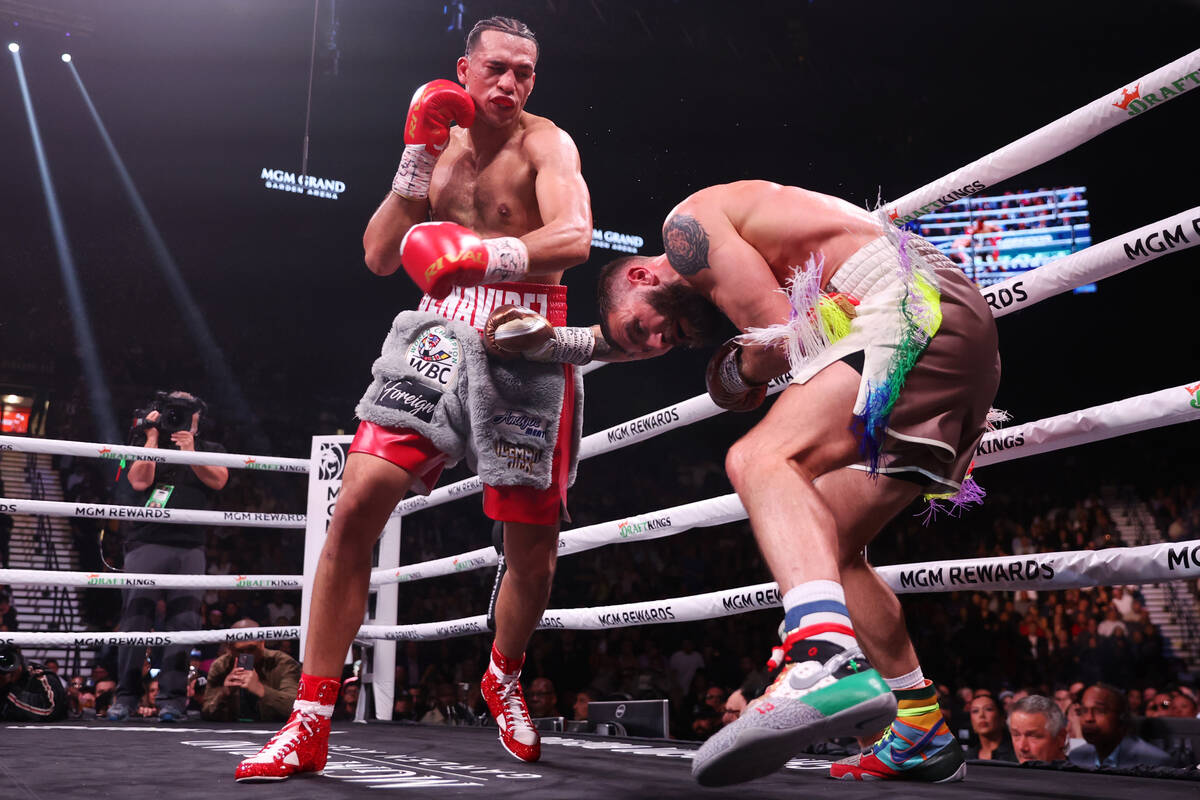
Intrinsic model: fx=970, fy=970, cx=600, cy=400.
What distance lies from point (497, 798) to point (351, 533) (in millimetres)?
590

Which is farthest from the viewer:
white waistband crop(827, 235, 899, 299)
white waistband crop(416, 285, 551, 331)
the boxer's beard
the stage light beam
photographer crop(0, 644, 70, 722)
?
the stage light beam

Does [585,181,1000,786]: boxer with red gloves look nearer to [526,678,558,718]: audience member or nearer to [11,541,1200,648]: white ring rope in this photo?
[11,541,1200,648]: white ring rope

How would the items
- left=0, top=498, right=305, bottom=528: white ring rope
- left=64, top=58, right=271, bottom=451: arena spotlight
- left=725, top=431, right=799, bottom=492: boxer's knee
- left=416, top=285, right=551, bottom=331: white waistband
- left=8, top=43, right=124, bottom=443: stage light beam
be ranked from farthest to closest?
left=64, top=58, right=271, bottom=451: arena spotlight
left=8, top=43, right=124, bottom=443: stage light beam
left=0, top=498, right=305, bottom=528: white ring rope
left=416, top=285, right=551, bottom=331: white waistband
left=725, top=431, right=799, bottom=492: boxer's knee

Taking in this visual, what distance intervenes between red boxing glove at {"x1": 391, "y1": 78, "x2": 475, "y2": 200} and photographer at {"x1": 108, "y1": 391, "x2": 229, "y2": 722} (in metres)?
1.79

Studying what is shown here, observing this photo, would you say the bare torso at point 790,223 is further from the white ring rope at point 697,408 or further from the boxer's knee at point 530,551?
the boxer's knee at point 530,551

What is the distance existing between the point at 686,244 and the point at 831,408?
0.33 metres

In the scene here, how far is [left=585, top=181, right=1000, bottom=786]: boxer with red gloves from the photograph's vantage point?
991 mm

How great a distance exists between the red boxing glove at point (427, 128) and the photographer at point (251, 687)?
71.3 inches

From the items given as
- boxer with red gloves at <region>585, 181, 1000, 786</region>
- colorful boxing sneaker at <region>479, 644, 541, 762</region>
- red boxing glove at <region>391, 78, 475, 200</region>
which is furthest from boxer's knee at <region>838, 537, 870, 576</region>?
red boxing glove at <region>391, 78, 475, 200</region>

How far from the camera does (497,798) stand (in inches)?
44.6

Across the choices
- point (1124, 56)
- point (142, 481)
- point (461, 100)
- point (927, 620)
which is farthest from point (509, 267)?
point (1124, 56)

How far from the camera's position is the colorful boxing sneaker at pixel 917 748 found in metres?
1.40

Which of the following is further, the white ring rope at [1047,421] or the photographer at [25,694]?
the photographer at [25,694]

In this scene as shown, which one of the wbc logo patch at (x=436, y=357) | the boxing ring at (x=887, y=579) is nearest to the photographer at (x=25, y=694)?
the boxing ring at (x=887, y=579)
